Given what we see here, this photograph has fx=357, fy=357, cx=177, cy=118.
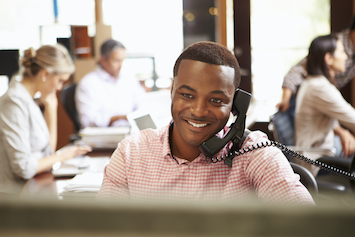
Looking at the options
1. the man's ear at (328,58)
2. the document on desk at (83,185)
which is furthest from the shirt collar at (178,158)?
the man's ear at (328,58)

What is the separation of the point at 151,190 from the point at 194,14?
12.2 ft

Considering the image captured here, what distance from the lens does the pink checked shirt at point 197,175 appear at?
0.84 meters

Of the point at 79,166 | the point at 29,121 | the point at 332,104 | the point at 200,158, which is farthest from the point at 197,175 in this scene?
the point at 332,104

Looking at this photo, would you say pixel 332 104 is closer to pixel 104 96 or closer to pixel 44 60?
pixel 44 60

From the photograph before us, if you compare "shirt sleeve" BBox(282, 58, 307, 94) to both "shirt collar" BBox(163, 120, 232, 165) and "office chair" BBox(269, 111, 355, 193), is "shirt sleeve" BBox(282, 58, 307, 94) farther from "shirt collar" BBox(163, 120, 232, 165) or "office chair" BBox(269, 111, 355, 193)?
"shirt collar" BBox(163, 120, 232, 165)

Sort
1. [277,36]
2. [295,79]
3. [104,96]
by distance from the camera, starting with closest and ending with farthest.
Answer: [295,79]
[104,96]
[277,36]

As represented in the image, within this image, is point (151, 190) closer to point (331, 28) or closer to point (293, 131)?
point (293, 131)

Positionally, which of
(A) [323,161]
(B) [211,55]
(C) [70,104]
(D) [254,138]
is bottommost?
(A) [323,161]

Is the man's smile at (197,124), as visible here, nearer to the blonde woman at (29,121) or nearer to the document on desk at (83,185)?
the document on desk at (83,185)

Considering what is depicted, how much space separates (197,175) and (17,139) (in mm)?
1010

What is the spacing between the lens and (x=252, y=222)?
136 mm

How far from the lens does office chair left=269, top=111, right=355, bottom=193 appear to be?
1.56m

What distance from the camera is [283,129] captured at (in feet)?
7.06

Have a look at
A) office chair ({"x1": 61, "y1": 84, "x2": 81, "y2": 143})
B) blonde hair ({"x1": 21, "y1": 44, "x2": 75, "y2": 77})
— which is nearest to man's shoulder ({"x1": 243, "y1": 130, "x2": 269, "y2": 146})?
blonde hair ({"x1": 21, "y1": 44, "x2": 75, "y2": 77})
